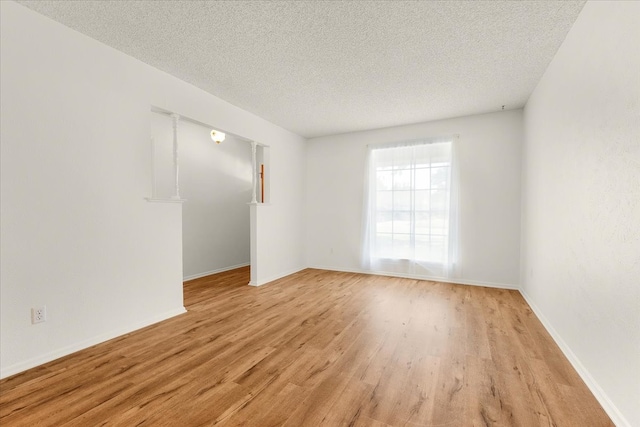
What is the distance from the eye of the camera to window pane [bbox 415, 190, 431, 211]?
4.60m

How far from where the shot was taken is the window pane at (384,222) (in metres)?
4.93

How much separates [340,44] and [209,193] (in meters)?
3.89

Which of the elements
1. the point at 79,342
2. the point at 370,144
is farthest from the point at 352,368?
the point at 370,144

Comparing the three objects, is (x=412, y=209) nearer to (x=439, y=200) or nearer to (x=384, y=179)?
(x=439, y=200)

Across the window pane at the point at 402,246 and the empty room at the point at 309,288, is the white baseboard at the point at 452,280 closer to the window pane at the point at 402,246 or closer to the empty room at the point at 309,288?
the empty room at the point at 309,288

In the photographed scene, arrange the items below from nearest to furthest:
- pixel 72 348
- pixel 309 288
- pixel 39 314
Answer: pixel 39 314, pixel 72 348, pixel 309 288

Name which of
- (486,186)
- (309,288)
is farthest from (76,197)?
(486,186)

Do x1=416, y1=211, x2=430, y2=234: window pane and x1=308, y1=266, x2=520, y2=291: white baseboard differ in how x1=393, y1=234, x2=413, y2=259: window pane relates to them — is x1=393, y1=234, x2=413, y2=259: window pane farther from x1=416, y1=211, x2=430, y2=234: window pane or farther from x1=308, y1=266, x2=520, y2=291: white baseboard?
x1=308, y1=266, x2=520, y2=291: white baseboard

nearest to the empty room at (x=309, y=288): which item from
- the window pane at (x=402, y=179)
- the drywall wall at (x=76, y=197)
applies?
the drywall wall at (x=76, y=197)

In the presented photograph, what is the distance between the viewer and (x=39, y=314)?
2.09 m

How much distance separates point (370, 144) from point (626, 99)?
3.74 meters

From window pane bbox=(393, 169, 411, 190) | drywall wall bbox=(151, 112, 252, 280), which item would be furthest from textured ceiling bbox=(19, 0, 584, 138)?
drywall wall bbox=(151, 112, 252, 280)

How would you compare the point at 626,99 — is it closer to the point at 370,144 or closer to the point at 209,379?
the point at 209,379

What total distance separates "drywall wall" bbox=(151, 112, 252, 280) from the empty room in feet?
4.45
